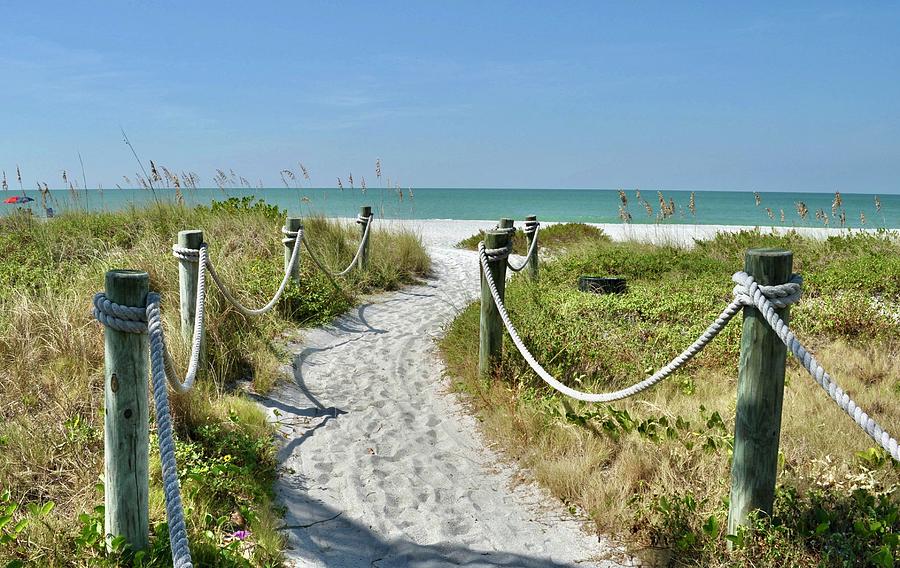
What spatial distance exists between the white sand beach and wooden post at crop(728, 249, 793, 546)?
0.72 m

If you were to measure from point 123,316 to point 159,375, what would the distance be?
1.04 feet

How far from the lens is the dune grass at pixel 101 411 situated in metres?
3.21

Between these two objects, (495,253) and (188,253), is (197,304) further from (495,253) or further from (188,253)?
(495,253)

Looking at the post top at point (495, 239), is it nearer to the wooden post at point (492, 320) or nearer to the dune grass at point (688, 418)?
the wooden post at point (492, 320)

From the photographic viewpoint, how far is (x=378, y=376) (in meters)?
6.71

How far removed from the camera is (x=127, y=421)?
2871mm

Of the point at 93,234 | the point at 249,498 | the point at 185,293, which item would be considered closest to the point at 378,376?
the point at 185,293

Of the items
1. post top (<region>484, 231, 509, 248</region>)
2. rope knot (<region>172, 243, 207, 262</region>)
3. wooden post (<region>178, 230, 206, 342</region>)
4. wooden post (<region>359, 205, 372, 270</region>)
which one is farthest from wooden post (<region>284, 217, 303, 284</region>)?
post top (<region>484, 231, 509, 248</region>)

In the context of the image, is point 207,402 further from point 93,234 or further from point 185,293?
point 93,234

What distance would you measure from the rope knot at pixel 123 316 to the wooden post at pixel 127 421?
27 mm

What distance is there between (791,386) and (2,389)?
19.2ft

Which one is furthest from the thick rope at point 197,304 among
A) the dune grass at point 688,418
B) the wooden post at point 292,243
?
the wooden post at point 292,243

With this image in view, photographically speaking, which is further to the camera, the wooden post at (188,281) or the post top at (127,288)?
the wooden post at (188,281)

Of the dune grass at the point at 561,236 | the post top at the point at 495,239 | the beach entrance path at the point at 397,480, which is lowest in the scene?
the beach entrance path at the point at 397,480
